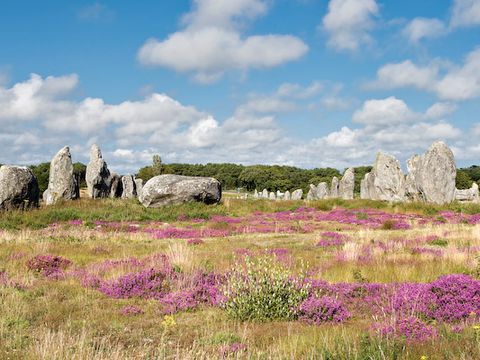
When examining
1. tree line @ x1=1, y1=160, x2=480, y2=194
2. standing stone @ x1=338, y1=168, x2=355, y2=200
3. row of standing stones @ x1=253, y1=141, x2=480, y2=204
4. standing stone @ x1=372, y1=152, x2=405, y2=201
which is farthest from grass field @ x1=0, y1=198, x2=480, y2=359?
tree line @ x1=1, y1=160, x2=480, y2=194

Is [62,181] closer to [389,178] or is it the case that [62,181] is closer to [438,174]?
[438,174]

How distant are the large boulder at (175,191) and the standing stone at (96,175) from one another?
1132cm

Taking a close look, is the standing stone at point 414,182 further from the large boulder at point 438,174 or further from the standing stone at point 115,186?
the standing stone at point 115,186

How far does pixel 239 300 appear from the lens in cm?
797

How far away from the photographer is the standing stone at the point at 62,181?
3625cm

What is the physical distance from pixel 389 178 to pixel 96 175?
1187 inches

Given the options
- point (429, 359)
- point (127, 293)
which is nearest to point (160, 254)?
point (127, 293)

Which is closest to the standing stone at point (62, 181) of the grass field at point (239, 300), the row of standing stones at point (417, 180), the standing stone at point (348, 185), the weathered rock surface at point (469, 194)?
the grass field at point (239, 300)

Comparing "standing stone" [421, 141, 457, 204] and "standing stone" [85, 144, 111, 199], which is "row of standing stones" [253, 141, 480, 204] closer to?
"standing stone" [421, 141, 457, 204]

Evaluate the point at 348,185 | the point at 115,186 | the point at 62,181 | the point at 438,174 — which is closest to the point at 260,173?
the point at 348,185

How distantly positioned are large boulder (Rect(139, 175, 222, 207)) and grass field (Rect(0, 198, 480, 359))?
48.0ft

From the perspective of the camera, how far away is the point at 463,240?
16750mm

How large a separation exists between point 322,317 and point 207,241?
37.7 feet

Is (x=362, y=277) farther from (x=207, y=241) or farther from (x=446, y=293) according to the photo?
(x=207, y=241)
